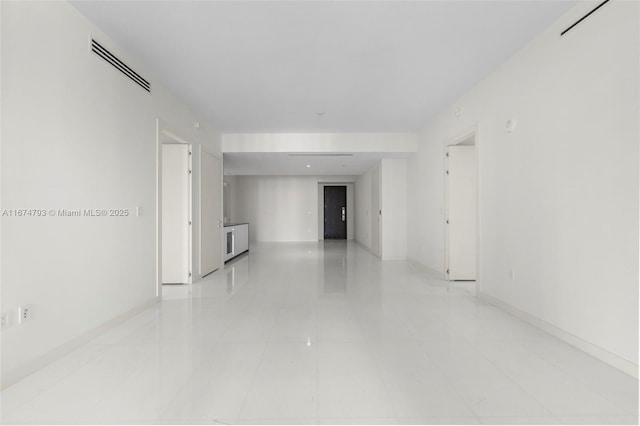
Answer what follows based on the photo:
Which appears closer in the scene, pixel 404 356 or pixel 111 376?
pixel 111 376

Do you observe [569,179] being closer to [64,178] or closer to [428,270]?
[428,270]

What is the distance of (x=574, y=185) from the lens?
2703mm

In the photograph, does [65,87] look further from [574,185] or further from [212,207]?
[574,185]

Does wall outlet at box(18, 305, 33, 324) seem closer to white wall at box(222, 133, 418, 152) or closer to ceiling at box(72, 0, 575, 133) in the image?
ceiling at box(72, 0, 575, 133)

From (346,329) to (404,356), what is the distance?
724 mm

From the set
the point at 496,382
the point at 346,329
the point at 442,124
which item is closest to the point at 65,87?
the point at 346,329

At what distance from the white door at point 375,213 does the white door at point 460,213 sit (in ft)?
8.85

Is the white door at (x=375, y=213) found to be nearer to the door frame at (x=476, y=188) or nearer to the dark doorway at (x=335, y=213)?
the door frame at (x=476, y=188)

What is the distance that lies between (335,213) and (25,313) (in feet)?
39.9

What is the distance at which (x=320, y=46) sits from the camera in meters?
3.25

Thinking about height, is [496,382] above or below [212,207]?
below

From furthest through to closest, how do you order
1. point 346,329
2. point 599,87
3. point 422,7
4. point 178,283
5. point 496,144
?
point 178,283
point 496,144
point 346,329
point 422,7
point 599,87

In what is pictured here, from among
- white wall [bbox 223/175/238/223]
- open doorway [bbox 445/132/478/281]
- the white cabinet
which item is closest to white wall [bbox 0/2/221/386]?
the white cabinet

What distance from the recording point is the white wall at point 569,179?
2279 millimetres
